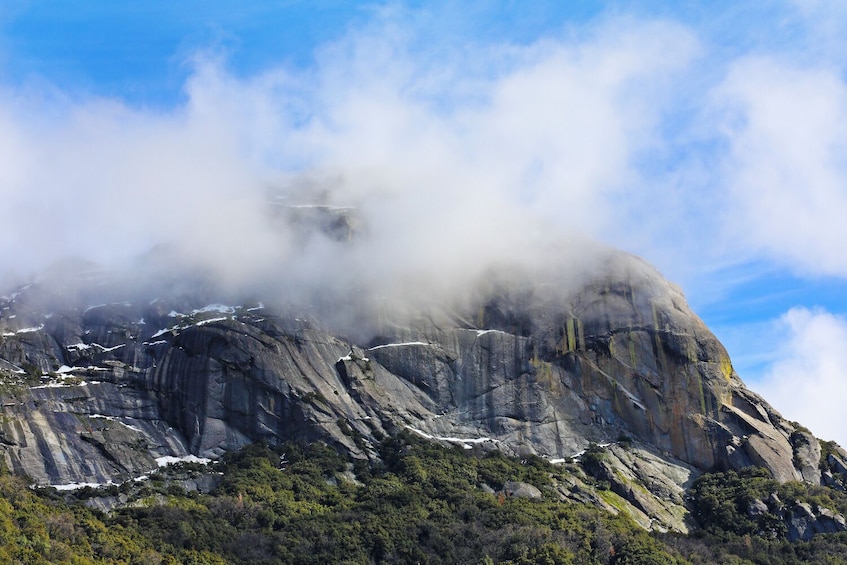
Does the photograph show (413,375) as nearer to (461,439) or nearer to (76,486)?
(461,439)

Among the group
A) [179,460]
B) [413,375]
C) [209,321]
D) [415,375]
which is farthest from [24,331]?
[415,375]

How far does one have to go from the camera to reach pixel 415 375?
147250 mm

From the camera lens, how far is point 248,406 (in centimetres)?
13512

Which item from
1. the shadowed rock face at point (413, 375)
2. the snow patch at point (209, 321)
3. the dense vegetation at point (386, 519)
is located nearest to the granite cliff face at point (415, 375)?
the shadowed rock face at point (413, 375)

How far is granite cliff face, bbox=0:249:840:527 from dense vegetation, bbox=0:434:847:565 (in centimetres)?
543

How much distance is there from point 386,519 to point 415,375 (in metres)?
34.2

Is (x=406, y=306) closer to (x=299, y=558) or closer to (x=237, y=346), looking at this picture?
(x=237, y=346)

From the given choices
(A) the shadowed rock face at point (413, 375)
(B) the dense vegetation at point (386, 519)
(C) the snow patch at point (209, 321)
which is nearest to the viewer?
(B) the dense vegetation at point (386, 519)

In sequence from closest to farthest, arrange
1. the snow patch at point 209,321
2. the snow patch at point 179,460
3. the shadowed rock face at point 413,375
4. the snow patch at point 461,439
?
1. the snow patch at point 179,460
2. the shadowed rock face at point 413,375
3. the snow patch at point 461,439
4. the snow patch at point 209,321

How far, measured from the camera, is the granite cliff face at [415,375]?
439ft

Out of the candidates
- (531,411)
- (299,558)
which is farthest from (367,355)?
(299,558)

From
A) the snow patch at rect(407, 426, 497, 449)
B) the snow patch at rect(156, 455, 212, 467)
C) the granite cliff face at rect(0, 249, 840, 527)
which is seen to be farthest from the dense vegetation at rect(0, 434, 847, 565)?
the granite cliff face at rect(0, 249, 840, 527)

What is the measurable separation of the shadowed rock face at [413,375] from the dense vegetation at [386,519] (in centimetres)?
546

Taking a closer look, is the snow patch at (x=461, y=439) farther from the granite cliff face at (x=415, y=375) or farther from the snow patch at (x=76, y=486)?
the snow patch at (x=76, y=486)
